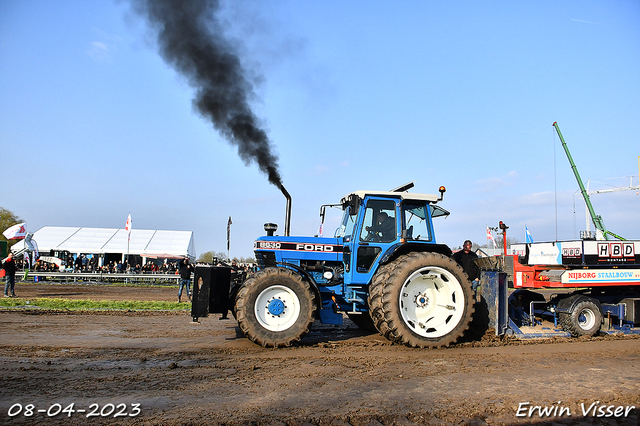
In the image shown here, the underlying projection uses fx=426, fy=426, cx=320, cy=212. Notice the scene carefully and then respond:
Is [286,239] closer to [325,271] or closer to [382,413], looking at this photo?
[325,271]

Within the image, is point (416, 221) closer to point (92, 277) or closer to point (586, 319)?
point (586, 319)

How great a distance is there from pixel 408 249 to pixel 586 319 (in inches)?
143

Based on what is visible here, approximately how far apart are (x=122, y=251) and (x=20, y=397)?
29.9 metres

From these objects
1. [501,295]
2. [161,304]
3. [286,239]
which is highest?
[286,239]

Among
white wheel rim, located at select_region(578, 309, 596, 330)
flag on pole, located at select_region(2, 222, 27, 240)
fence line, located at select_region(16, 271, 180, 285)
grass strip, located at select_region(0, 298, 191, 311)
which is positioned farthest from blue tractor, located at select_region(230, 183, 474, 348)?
flag on pole, located at select_region(2, 222, 27, 240)

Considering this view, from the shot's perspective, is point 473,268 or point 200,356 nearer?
point 200,356

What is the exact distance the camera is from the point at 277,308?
6.51 m

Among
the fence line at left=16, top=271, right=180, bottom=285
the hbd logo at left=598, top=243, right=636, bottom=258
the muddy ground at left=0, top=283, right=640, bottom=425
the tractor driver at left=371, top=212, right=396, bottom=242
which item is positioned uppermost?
the tractor driver at left=371, top=212, right=396, bottom=242

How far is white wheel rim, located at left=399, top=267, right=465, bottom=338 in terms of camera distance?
22.2 ft

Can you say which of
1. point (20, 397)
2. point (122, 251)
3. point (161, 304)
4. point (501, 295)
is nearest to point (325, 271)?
point (501, 295)

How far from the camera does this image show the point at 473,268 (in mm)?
8008

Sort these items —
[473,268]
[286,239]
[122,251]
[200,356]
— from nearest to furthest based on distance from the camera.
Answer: [200,356] < [286,239] < [473,268] < [122,251]

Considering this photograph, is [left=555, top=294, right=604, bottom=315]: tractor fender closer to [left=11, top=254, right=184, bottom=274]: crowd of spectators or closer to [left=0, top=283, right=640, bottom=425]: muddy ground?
[left=0, top=283, right=640, bottom=425]: muddy ground

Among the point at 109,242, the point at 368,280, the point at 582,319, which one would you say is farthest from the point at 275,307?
the point at 109,242
